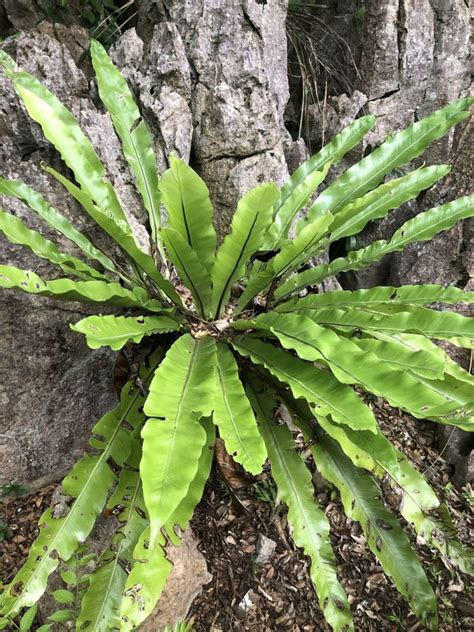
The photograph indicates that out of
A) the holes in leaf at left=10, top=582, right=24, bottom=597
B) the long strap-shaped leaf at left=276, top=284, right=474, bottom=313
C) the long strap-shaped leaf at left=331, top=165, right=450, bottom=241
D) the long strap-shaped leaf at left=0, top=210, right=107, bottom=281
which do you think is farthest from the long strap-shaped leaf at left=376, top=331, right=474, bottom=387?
the holes in leaf at left=10, top=582, right=24, bottom=597

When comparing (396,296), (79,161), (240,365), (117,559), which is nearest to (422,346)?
(396,296)

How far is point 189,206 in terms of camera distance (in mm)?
1094

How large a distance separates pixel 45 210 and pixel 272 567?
59.1 inches

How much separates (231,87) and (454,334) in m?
1.49

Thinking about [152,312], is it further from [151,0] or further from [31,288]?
[151,0]

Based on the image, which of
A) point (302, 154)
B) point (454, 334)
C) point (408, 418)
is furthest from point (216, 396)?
point (302, 154)

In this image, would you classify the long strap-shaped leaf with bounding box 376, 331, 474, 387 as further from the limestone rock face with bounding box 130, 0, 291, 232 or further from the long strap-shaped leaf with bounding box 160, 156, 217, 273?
the limestone rock face with bounding box 130, 0, 291, 232

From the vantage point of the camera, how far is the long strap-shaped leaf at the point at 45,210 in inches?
49.8

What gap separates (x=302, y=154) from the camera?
2.35 meters

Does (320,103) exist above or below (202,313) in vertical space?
above

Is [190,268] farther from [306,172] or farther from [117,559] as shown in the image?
[117,559]

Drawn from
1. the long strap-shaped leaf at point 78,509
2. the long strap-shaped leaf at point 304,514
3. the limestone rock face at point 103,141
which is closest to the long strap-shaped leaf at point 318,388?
the long strap-shaped leaf at point 304,514

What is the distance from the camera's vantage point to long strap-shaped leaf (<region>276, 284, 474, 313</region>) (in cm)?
135

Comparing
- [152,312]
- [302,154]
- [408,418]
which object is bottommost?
[408,418]
